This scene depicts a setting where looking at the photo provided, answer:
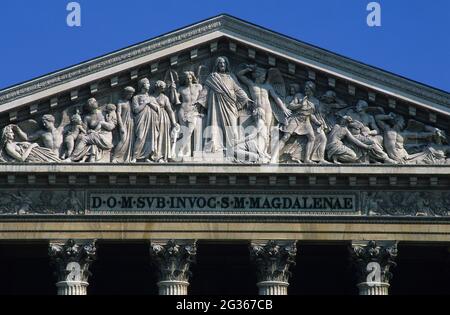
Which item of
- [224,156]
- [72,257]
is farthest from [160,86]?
[72,257]

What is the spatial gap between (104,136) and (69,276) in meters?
4.45

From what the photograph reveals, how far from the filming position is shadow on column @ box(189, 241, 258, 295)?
5869 centimetres

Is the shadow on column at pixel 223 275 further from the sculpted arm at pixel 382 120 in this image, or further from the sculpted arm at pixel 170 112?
the sculpted arm at pixel 382 120

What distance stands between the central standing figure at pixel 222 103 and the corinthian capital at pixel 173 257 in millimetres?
3117

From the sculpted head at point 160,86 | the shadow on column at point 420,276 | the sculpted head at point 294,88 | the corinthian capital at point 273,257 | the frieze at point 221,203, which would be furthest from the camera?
the shadow on column at point 420,276

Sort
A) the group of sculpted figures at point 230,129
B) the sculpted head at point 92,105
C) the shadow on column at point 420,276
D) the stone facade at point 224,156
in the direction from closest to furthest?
the stone facade at point 224,156 → the group of sculpted figures at point 230,129 → the sculpted head at point 92,105 → the shadow on column at point 420,276

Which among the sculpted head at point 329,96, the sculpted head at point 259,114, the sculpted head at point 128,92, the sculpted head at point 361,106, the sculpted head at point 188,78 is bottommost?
the sculpted head at point 259,114

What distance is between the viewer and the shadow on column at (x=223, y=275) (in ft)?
193

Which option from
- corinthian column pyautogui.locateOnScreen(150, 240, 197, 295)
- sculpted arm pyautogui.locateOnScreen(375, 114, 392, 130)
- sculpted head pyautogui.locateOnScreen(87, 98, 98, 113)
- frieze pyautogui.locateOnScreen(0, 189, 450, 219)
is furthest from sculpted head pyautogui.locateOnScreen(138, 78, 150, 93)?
sculpted arm pyautogui.locateOnScreen(375, 114, 392, 130)

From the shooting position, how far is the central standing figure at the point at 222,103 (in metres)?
55.5

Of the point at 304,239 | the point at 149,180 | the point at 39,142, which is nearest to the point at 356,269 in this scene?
the point at 304,239

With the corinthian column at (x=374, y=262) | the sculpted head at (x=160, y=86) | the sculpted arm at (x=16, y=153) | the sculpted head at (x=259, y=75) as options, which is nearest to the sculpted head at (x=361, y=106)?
the sculpted head at (x=259, y=75)

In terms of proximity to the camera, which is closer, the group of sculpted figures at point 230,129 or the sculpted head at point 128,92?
the group of sculpted figures at point 230,129

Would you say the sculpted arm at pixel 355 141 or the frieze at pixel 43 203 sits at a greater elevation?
the sculpted arm at pixel 355 141
